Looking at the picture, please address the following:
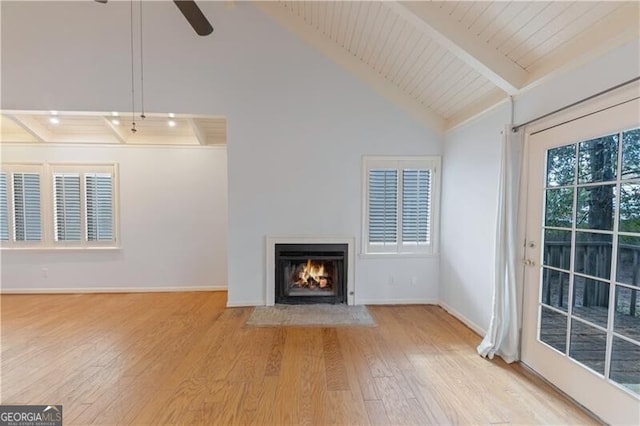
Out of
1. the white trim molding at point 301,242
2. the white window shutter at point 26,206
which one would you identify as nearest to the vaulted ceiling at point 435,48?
the white window shutter at point 26,206

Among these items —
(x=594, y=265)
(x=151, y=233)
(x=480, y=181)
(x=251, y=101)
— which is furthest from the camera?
(x=151, y=233)

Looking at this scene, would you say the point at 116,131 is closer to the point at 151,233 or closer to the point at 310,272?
the point at 151,233

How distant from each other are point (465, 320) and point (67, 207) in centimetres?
611

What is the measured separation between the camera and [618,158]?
182cm

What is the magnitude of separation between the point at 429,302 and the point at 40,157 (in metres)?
6.40

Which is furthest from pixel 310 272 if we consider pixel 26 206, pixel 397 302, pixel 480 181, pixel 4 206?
pixel 4 206

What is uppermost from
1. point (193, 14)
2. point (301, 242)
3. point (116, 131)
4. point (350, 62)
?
point (350, 62)

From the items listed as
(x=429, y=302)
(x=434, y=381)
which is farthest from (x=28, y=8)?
(x=429, y=302)

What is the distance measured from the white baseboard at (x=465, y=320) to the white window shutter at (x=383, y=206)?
42.9 inches

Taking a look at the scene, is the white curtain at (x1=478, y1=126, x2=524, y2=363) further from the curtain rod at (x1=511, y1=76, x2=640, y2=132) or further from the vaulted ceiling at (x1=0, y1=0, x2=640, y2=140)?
the vaulted ceiling at (x1=0, y1=0, x2=640, y2=140)

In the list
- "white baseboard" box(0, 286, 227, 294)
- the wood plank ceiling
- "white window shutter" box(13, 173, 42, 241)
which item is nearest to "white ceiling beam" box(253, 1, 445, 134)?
the wood plank ceiling

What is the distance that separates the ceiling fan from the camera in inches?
89.4

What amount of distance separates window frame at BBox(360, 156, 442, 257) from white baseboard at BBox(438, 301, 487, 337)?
0.72 m

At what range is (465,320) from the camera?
11.5 feet
